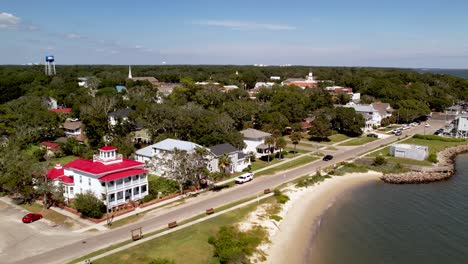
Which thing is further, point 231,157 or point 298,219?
point 231,157

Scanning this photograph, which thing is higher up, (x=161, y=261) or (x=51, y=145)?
(x=51, y=145)

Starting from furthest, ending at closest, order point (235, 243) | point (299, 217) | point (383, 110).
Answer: point (383, 110) < point (299, 217) < point (235, 243)

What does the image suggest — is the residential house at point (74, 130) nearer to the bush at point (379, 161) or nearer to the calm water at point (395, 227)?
the calm water at point (395, 227)

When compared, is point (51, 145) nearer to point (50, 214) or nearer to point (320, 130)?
point (50, 214)

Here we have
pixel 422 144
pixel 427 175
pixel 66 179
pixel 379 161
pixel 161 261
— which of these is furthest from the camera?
pixel 422 144

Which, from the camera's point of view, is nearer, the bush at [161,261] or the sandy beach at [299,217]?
the bush at [161,261]

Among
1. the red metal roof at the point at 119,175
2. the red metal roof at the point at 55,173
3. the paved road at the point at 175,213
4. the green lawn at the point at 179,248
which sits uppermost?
the red metal roof at the point at 119,175

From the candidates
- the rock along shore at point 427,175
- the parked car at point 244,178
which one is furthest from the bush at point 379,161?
the parked car at point 244,178

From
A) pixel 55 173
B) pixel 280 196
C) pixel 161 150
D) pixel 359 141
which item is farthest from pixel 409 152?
pixel 55 173
